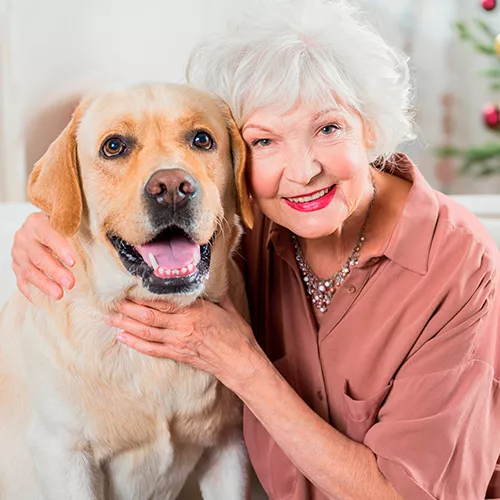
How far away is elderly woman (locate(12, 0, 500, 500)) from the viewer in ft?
4.54

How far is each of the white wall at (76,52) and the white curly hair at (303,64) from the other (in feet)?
9.44

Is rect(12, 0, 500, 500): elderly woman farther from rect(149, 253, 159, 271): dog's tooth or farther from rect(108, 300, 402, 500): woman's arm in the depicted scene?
rect(149, 253, 159, 271): dog's tooth

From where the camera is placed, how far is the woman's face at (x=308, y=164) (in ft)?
4.51

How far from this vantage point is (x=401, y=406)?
1437mm

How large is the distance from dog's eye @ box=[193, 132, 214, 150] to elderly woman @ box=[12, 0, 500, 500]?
81mm

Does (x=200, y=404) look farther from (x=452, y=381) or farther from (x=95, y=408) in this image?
(x=452, y=381)

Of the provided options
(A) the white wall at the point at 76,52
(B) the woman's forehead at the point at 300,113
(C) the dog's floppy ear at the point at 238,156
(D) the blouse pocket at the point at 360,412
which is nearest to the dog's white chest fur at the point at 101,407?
(D) the blouse pocket at the point at 360,412

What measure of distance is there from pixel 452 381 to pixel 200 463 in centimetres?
64

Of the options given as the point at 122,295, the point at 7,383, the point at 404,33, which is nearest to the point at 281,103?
the point at 122,295

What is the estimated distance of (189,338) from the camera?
142 centimetres

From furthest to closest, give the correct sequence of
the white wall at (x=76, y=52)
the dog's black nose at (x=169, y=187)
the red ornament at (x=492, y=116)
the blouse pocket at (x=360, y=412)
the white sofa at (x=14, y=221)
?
the white wall at (x=76, y=52), the red ornament at (x=492, y=116), the white sofa at (x=14, y=221), the blouse pocket at (x=360, y=412), the dog's black nose at (x=169, y=187)

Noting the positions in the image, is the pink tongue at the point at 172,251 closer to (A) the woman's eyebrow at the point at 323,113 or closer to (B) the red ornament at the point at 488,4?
(A) the woman's eyebrow at the point at 323,113

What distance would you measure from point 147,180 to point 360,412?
653 millimetres

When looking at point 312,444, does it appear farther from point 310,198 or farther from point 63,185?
point 63,185
